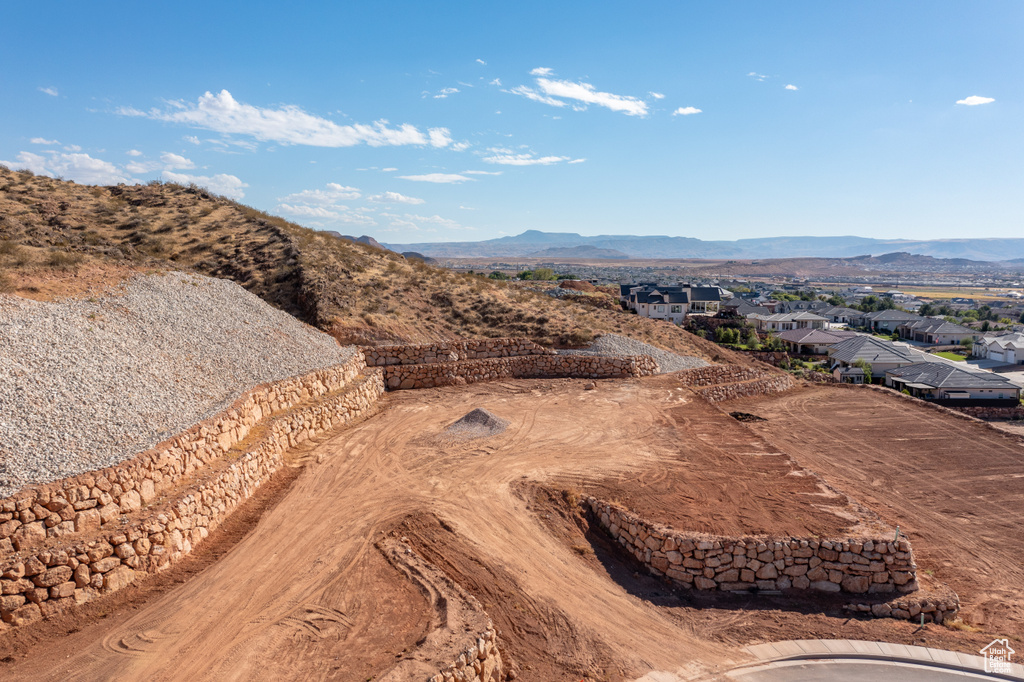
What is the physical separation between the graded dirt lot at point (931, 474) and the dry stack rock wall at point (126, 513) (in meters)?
14.7

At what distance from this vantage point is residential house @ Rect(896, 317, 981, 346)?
5553 centimetres

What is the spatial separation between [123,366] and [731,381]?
23.1 metres

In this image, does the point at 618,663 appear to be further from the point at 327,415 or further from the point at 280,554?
the point at 327,415

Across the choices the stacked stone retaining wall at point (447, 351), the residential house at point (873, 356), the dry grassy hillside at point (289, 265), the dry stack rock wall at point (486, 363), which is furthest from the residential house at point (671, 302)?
the stacked stone retaining wall at point (447, 351)

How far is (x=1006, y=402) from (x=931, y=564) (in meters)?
26.4

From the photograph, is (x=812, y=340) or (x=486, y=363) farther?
(x=812, y=340)

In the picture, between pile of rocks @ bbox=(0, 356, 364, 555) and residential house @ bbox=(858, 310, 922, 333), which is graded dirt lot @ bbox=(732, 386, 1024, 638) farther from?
residential house @ bbox=(858, 310, 922, 333)

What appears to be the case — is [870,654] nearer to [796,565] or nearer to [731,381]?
[796,565]

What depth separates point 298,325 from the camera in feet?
66.5

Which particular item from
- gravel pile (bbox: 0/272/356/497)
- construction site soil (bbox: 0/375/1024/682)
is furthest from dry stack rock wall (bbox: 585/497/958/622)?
gravel pile (bbox: 0/272/356/497)

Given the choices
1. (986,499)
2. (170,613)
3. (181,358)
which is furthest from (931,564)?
(181,358)

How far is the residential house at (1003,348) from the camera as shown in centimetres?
4625

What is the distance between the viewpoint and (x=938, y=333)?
5553 cm

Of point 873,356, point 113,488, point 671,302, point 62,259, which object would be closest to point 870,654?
point 113,488
